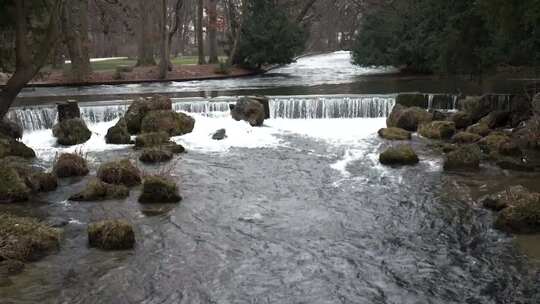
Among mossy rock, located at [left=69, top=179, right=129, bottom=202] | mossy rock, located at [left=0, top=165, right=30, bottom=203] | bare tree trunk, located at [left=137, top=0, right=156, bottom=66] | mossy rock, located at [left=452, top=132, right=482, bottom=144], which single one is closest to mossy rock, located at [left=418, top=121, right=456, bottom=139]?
mossy rock, located at [left=452, top=132, right=482, bottom=144]

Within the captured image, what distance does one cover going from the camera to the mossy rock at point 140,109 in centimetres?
2033

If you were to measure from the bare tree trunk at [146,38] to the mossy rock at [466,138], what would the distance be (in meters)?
26.2

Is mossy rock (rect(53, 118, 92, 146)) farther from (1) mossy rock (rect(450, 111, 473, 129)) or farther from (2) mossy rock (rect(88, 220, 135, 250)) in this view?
(1) mossy rock (rect(450, 111, 473, 129))

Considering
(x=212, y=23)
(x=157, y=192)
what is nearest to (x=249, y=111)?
(x=157, y=192)

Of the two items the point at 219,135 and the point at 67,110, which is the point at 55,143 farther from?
the point at 219,135

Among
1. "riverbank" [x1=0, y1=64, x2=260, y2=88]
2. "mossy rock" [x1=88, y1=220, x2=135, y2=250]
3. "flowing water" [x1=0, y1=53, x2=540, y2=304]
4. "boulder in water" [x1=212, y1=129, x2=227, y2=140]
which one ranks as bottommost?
"flowing water" [x1=0, y1=53, x2=540, y2=304]

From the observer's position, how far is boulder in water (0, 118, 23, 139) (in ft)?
62.9

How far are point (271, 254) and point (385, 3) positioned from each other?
107ft

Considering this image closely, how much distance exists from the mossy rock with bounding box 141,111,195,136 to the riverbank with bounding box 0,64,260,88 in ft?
44.6

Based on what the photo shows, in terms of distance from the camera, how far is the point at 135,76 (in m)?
35.5

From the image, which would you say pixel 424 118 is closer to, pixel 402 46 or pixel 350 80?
pixel 350 80

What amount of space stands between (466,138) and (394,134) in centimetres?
225

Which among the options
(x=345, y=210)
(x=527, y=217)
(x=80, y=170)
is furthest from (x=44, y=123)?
(x=527, y=217)

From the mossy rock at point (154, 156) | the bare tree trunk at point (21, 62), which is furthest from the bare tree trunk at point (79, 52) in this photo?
the bare tree trunk at point (21, 62)
